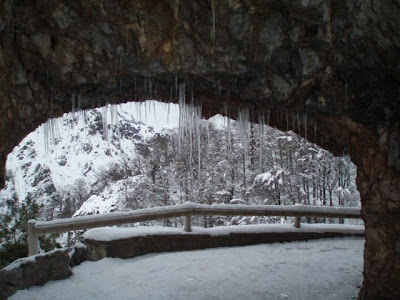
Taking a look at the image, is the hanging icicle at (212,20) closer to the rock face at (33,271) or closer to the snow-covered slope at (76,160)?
the rock face at (33,271)

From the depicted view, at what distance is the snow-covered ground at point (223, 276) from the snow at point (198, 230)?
0.43 m

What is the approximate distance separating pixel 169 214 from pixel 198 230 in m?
0.89

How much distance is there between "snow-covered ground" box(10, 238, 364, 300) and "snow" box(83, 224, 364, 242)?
43 cm

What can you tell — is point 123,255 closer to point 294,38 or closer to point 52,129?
point 52,129

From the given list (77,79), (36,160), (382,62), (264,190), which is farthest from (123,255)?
(36,160)

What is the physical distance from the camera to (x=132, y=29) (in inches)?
152

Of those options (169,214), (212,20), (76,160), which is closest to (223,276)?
(169,214)

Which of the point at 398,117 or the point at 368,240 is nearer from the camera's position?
the point at 398,117

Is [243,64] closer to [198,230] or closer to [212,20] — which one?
[212,20]

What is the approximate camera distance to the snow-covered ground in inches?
195

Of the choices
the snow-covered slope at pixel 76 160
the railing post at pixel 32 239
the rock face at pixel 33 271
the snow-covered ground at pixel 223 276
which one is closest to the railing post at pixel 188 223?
the snow-covered ground at pixel 223 276

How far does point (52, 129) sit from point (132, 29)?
6.48 feet

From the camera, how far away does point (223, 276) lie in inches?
224

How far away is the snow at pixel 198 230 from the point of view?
6613 millimetres
